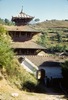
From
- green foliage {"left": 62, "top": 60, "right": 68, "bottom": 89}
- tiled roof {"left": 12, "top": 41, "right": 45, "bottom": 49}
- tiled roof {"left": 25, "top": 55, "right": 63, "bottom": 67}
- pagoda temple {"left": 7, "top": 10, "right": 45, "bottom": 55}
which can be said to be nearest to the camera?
green foliage {"left": 62, "top": 60, "right": 68, "bottom": 89}

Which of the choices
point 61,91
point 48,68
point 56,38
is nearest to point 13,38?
point 48,68

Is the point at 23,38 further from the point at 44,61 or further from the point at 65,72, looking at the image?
the point at 65,72

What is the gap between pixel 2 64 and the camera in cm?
3166

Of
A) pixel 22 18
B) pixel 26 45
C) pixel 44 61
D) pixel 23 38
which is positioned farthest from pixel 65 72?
pixel 22 18

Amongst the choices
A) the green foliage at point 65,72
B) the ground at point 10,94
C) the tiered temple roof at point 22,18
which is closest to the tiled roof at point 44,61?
the green foliage at point 65,72

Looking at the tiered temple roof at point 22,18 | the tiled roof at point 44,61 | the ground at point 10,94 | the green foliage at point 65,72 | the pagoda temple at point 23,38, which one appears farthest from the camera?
the tiered temple roof at point 22,18

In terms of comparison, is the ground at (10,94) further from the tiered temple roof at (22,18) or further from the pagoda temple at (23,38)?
the tiered temple roof at (22,18)

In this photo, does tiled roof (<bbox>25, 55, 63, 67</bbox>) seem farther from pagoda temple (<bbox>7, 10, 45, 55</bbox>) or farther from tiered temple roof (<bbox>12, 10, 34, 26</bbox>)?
tiered temple roof (<bbox>12, 10, 34, 26</bbox>)

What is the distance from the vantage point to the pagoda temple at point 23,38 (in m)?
46.7

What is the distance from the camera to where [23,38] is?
48312 mm

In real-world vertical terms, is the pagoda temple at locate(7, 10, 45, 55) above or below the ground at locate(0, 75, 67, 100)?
above

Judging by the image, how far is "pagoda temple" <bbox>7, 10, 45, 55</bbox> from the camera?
4674cm

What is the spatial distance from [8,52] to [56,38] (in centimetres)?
12063

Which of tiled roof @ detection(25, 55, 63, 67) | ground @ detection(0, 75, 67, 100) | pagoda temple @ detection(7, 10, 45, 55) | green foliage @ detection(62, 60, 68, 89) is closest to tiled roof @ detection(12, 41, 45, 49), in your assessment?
pagoda temple @ detection(7, 10, 45, 55)
